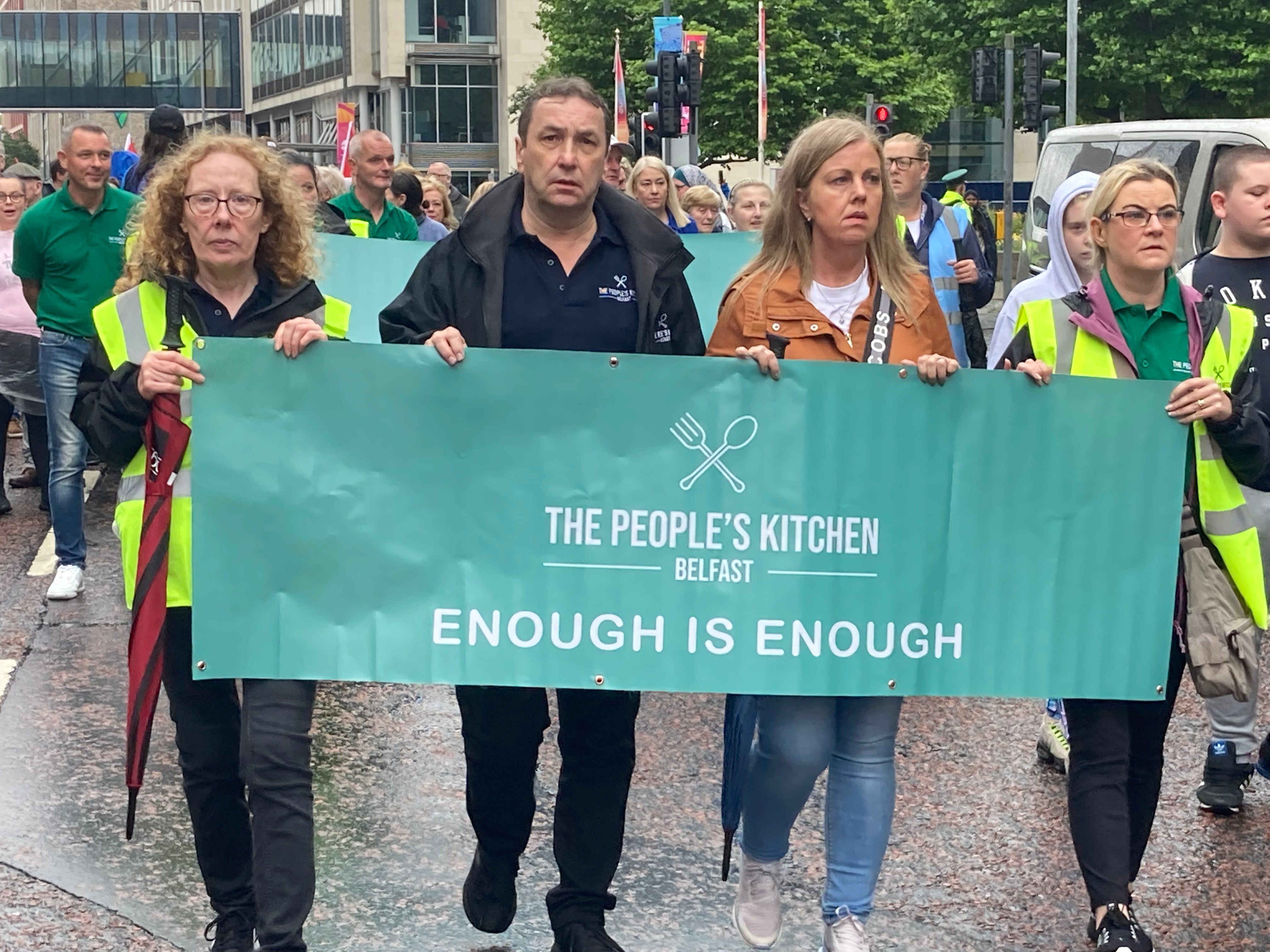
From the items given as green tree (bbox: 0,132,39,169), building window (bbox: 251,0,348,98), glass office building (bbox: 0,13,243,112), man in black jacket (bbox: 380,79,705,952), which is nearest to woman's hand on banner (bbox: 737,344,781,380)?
man in black jacket (bbox: 380,79,705,952)

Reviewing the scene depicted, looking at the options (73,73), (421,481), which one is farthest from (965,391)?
(73,73)

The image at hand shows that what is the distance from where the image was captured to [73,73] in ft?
305

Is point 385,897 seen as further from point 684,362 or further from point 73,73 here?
point 73,73

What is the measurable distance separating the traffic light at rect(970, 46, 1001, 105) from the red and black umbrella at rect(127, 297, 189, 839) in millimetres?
28428

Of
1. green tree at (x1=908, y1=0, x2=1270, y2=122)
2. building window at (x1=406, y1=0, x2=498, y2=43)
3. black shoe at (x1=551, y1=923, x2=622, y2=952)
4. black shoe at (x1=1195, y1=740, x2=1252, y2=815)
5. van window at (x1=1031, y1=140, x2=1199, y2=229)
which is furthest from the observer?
building window at (x1=406, y1=0, x2=498, y2=43)

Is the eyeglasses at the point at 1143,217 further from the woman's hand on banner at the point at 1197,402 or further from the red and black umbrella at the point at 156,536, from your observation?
the red and black umbrella at the point at 156,536

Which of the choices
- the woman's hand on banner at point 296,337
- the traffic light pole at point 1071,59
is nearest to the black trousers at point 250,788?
the woman's hand on banner at point 296,337

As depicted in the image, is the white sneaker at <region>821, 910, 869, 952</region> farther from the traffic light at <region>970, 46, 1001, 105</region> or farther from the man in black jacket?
the traffic light at <region>970, 46, 1001, 105</region>

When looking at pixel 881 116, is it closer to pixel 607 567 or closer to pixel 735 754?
pixel 735 754

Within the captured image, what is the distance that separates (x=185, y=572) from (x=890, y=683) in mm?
1510

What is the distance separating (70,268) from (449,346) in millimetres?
5576

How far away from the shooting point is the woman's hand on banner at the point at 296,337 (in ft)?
13.2

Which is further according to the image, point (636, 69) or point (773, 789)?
point (636, 69)

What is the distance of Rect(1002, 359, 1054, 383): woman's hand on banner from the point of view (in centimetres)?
412
